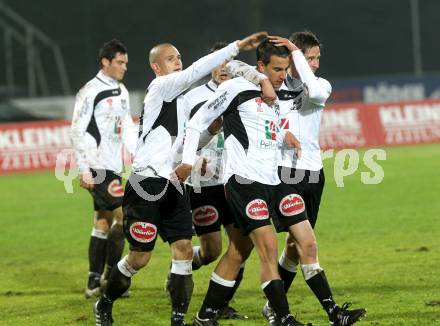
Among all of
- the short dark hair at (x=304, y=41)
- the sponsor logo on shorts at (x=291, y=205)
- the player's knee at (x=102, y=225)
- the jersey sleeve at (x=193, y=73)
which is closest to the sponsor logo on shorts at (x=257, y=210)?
the sponsor logo on shorts at (x=291, y=205)

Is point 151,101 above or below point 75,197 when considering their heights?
above

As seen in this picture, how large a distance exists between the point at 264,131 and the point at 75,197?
12.2 m

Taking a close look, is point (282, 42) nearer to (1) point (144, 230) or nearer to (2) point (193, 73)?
(2) point (193, 73)

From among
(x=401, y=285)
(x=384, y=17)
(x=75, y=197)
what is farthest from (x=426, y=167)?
(x=384, y=17)

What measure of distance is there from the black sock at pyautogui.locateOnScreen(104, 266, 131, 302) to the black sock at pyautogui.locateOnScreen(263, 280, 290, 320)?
1.31 metres

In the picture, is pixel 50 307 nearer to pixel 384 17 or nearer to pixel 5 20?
pixel 5 20

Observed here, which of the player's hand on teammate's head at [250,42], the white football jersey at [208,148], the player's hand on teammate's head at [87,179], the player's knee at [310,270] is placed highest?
the player's hand on teammate's head at [250,42]

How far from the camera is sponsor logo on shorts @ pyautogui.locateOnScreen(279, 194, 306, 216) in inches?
312

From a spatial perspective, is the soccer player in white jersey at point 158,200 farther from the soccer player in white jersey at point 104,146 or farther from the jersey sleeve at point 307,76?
the soccer player in white jersey at point 104,146

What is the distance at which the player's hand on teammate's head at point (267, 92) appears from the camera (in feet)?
25.1

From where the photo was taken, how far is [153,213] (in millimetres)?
8094

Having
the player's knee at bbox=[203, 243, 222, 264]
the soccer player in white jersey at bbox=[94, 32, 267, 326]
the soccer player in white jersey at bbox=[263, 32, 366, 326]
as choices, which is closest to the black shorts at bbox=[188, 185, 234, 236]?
the player's knee at bbox=[203, 243, 222, 264]

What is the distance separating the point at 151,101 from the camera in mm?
8055

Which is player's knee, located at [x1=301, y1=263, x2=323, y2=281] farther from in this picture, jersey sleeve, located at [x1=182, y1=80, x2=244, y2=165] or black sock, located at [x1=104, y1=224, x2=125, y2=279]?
black sock, located at [x1=104, y1=224, x2=125, y2=279]
